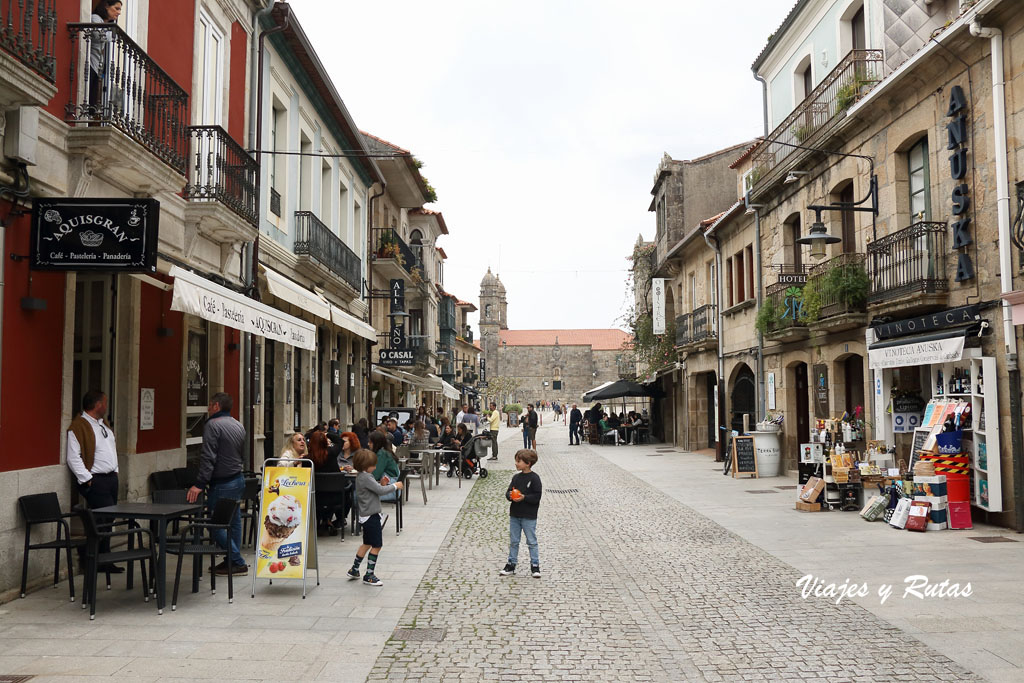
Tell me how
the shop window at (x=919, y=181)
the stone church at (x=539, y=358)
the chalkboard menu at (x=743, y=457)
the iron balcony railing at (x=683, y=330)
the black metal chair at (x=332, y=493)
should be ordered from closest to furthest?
the black metal chair at (x=332, y=493) < the shop window at (x=919, y=181) < the chalkboard menu at (x=743, y=457) < the iron balcony railing at (x=683, y=330) < the stone church at (x=539, y=358)

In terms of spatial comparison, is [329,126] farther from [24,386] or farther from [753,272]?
[24,386]

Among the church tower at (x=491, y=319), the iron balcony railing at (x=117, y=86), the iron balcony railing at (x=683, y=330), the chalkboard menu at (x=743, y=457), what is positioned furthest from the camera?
the church tower at (x=491, y=319)

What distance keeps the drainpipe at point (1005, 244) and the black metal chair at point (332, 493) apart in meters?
8.31

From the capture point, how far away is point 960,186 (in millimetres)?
11266

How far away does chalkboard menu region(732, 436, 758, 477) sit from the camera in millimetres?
18141

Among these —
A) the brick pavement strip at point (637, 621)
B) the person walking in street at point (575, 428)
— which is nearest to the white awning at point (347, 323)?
the brick pavement strip at point (637, 621)

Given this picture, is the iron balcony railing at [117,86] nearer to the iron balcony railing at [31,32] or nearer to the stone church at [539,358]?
the iron balcony railing at [31,32]

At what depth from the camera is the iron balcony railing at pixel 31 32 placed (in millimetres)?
6027

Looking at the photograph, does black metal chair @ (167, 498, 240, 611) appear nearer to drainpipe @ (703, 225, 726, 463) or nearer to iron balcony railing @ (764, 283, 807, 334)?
iron balcony railing @ (764, 283, 807, 334)

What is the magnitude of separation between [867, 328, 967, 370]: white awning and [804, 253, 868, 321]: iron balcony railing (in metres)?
0.90

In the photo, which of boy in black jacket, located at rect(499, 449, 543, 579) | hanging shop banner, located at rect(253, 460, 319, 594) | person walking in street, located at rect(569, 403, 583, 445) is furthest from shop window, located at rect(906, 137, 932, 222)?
person walking in street, located at rect(569, 403, 583, 445)

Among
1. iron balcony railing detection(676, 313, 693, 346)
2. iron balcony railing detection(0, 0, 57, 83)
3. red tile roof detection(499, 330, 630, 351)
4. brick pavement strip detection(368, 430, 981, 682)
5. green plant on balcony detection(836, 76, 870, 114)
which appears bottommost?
brick pavement strip detection(368, 430, 981, 682)

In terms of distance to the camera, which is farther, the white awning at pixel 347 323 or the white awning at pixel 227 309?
the white awning at pixel 347 323

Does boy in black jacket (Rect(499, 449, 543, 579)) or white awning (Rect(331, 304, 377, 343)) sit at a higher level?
white awning (Rect(331, 304, 377, 343))
